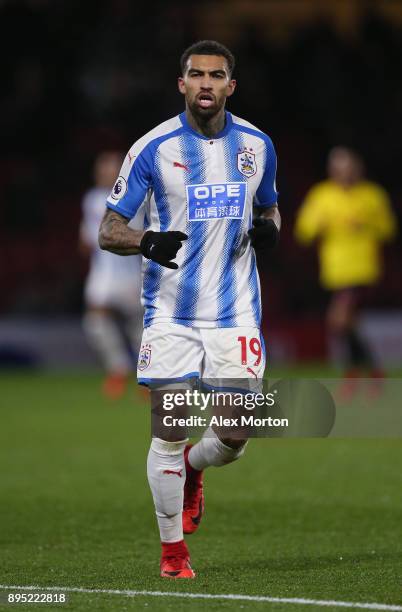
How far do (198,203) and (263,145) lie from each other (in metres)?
0.45

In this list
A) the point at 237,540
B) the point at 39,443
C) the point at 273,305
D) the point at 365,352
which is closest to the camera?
the point at 237,540

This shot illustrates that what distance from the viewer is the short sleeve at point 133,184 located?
609 cm

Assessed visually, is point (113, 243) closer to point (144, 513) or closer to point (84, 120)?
point (144, 513)

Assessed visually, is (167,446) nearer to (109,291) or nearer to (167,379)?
(167,379)

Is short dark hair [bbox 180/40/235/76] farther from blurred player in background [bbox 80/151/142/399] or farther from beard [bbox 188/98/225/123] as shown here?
blurred player in background [bbox 80/151/142/399]

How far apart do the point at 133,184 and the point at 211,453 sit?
1.28 meters

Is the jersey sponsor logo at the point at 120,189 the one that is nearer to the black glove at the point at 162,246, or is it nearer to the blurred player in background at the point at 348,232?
the black glove at the point at 162,246

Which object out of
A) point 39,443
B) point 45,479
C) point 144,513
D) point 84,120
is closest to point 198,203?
point 144,513

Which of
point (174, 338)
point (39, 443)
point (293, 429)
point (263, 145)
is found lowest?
point (39, 443)

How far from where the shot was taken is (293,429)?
20.0ft

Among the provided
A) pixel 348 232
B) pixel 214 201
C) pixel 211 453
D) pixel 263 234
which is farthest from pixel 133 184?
pixel 348 232

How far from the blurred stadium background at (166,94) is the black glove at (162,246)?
15.1m

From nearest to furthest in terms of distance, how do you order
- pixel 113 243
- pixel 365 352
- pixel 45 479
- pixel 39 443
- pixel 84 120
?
1. pixel 113 243
2. pixel 45 479
3. pixel 39 443
4. pixel 365 352
5. pixel 84 120

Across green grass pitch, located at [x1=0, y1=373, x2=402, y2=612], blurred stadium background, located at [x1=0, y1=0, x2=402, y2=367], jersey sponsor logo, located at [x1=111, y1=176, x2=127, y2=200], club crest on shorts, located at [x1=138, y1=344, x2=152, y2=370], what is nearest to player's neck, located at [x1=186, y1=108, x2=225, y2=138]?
jersey sponsor logo, located at [x1=111, y1=176, x2=127, y2=200]
